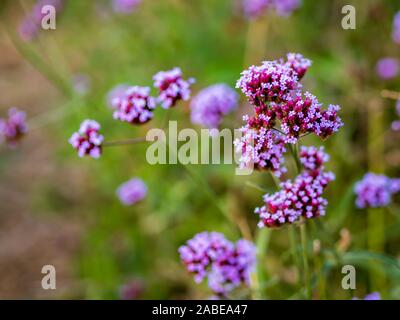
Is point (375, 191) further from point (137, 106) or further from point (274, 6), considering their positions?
point (274, 6)

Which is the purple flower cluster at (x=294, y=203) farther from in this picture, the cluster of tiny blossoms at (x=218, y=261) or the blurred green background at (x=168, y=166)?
the blurred green background at (x=168, y=166)

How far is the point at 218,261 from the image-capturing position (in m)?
A: 1.72

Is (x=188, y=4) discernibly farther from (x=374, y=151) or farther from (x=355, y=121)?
(x=374, y=151)

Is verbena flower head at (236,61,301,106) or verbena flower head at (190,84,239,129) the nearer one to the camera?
verbena flower head at (236,61,301,106)

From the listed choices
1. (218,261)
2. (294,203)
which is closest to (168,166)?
(218,261)

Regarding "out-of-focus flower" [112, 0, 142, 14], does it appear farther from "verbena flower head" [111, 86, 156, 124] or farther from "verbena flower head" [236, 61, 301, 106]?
"verbena flower head" [236, 61, 301, 106]

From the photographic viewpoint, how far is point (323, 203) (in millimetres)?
1409

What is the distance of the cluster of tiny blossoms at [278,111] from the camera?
124 cm

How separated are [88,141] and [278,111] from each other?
0.63m

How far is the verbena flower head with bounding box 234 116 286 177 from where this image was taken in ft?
4.22

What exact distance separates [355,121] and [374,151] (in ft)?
1.26

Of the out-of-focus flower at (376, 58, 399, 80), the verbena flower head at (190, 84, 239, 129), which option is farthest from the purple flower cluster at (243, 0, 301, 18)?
the verbena flower head at (190, 84, 239, 129)

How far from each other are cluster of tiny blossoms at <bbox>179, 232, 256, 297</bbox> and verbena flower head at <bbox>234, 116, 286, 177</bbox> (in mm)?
406
